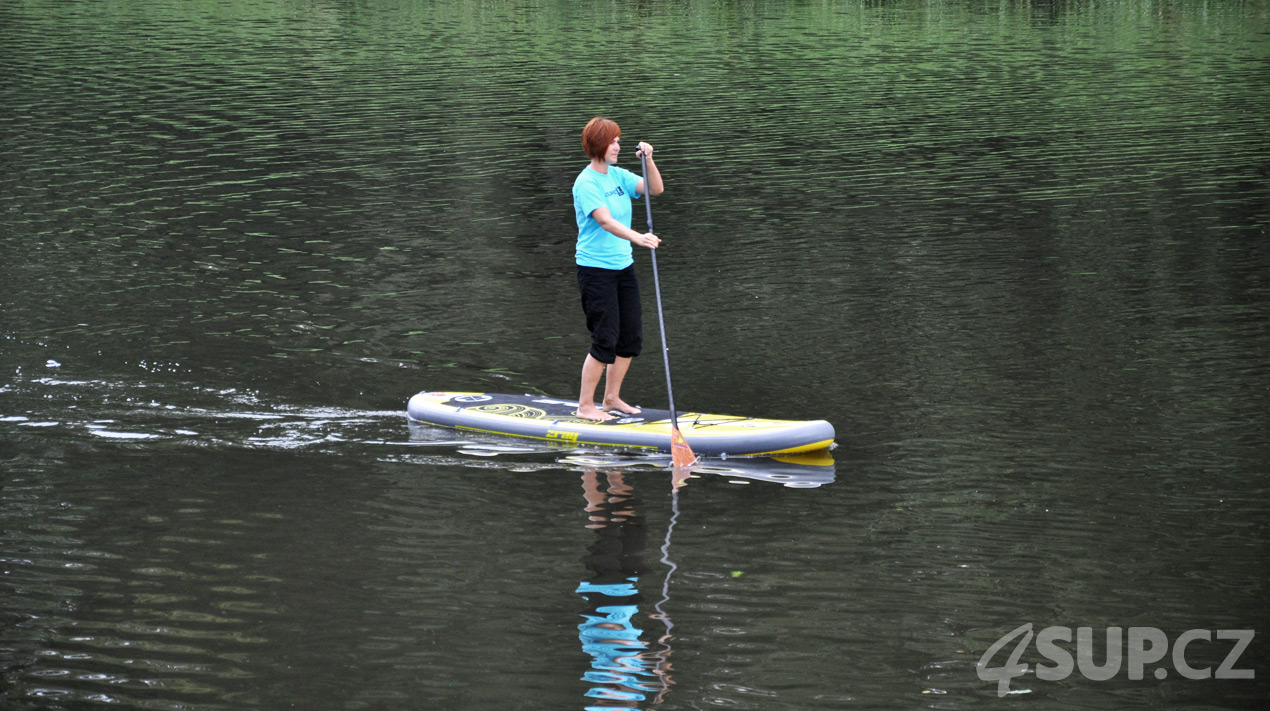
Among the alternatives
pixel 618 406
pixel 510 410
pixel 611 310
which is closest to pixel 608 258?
pixel 611 310

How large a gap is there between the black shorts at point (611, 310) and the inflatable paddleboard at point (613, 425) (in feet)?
1.47

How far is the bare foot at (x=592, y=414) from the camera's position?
911 centimetres

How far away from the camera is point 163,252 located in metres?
15.0

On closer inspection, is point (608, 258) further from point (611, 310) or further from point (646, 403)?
point (646, 403)

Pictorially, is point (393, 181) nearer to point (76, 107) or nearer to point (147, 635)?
point (76, 107)

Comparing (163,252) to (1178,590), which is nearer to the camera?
(1178,590)

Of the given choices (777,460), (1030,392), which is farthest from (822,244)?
(777,460)

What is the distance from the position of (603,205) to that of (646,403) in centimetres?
172

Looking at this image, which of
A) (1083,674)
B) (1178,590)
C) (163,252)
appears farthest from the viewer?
(163,252)

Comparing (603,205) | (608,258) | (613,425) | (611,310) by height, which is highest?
(603,205)

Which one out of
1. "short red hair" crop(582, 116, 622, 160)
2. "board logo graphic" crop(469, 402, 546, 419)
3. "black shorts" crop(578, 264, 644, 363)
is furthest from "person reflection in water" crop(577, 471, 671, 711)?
"short red hair" crop(582, 116, 622, 160)

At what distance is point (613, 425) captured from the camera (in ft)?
29.4

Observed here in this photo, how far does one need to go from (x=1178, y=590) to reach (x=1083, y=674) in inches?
39.3

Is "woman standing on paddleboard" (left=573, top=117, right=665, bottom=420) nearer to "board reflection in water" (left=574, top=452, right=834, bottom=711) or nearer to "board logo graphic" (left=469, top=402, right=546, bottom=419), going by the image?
"board logo graphic" (left=469, top=402, right=546, bottom=419)
